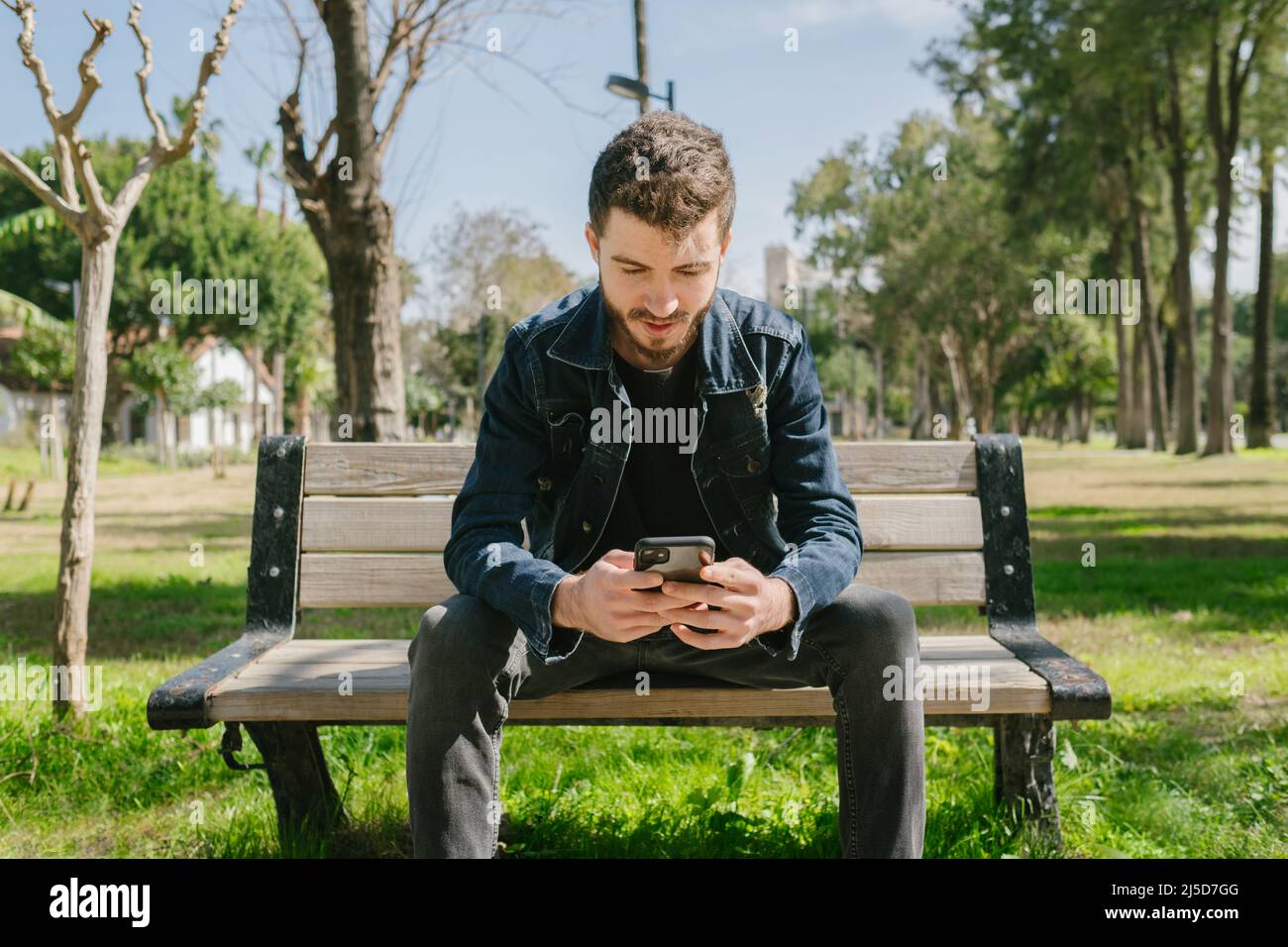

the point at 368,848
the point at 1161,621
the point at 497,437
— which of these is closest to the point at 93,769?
the point at 368,848

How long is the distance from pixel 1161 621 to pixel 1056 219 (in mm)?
21988

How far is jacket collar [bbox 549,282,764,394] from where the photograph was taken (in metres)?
2.64

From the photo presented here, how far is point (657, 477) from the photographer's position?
2742 millimetres

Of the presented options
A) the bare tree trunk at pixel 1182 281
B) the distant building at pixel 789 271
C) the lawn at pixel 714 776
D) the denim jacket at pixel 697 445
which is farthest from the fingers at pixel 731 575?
the distant building at pixel 789 271

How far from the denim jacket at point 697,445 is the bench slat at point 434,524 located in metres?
0.61

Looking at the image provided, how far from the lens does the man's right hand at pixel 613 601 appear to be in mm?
2125

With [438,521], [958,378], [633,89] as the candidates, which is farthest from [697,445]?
[958,378]

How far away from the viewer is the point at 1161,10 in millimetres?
12438

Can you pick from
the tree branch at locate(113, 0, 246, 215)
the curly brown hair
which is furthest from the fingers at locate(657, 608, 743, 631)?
the tree branch at locate(113, 0, 246, 215)

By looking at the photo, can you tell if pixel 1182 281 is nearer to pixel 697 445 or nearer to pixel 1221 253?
pixel 1221 253

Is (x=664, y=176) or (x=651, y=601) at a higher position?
(x=664, y=176)

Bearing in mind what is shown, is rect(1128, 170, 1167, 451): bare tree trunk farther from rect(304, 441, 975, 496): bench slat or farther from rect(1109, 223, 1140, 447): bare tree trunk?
rect(304, 441, 975, 496): bench slat

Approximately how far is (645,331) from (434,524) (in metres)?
1.08

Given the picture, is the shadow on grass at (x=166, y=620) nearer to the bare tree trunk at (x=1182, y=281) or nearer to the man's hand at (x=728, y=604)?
the man's hand at (x=728, y=604)
